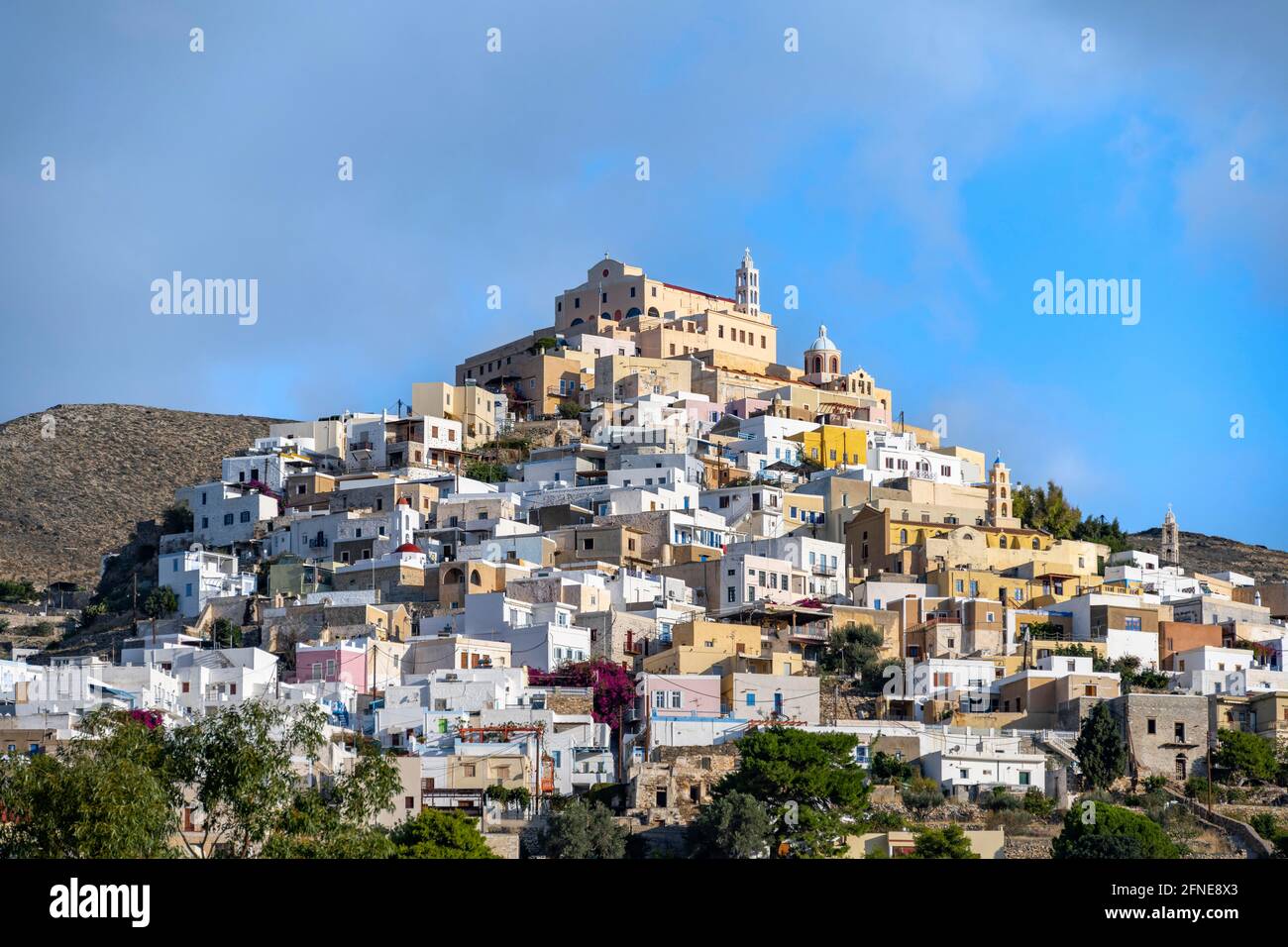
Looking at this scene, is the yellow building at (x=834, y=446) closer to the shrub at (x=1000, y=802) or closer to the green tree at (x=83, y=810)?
the shrub at (x=1000, y=802)

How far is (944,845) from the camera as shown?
4034cm

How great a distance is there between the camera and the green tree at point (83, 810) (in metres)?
23.6

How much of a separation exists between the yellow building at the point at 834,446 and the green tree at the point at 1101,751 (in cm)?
2800

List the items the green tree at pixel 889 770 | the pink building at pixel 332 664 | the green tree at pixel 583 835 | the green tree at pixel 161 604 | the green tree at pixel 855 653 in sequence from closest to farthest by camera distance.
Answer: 1. the green tree at pixel 583 835
2. the green tree at pixel 889 770
3. the pink building at pixel 332 664
4. the green tree at pixel 855 653
5. the green tree at pixel 161 604

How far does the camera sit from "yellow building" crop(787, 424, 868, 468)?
76.6 metres

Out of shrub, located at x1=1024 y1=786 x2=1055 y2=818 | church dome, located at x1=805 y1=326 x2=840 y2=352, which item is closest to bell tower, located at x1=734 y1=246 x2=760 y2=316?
church dome, located at x1=805 y1=326 x2=840 y2=352

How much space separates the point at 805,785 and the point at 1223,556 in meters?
52.7

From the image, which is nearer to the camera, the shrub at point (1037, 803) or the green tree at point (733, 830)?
the green tree at point (733, 830)

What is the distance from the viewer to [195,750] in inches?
1057

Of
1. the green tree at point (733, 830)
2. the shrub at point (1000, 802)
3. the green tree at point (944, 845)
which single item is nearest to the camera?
the green tree at point (944, 845)

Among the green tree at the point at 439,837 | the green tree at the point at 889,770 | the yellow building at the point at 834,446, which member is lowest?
the green tree at the point at 439,837

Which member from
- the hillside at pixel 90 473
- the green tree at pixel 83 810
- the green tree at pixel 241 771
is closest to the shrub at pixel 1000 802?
the green tree at pixel 241 771

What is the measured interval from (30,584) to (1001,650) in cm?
3919

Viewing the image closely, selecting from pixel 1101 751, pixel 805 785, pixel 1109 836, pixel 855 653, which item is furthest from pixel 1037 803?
pixel 855 653
